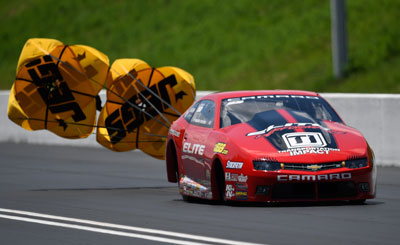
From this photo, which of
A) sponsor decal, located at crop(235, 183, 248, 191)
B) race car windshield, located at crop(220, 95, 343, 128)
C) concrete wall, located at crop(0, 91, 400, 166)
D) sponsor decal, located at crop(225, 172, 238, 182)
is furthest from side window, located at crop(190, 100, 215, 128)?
concrete wall, located at crop(0, 91, 400, 166)

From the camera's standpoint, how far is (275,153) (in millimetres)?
11055

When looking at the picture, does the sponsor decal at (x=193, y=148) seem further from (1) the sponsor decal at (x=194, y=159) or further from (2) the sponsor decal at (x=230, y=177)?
Answer: (2) the sponsor decal at (x=230, y=177)

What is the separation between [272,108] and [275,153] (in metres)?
1.29

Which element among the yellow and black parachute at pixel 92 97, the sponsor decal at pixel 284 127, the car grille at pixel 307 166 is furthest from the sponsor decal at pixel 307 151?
the yellow and black parachute at pixel 92 97

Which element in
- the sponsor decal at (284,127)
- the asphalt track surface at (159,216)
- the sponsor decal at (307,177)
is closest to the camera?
the asphalt track surface at (159,216)

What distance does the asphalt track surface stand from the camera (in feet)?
29.4

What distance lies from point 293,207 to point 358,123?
7799 mm

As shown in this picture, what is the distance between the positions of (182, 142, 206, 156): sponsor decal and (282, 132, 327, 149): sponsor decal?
3.92ft

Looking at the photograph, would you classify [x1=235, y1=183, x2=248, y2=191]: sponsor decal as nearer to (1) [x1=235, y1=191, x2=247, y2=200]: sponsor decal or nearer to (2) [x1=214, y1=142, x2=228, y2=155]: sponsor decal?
(1) [x1=235, y1=191, x2=247, y2=200]: sponsor decal

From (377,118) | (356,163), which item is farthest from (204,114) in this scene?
(377,118)

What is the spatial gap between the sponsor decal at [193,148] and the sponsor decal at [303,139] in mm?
1193

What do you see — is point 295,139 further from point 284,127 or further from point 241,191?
point 241,191

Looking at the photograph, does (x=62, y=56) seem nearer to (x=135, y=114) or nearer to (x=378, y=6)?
(x=135, y=114)

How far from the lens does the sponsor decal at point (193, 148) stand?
12.1m
